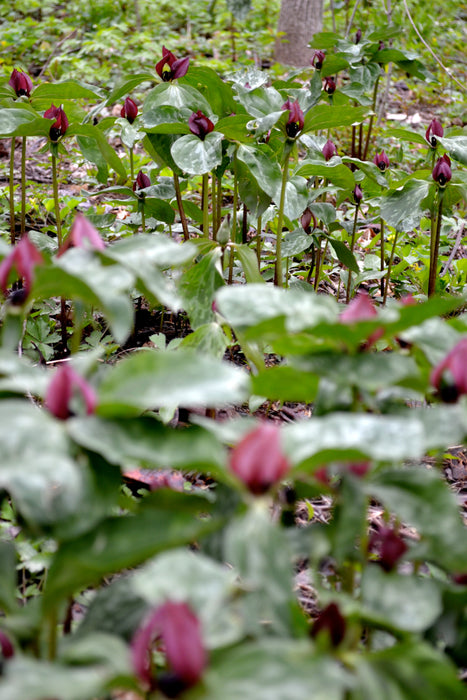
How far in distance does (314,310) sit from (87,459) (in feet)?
1.05

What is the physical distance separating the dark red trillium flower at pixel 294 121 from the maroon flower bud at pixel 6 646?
136 centimetres

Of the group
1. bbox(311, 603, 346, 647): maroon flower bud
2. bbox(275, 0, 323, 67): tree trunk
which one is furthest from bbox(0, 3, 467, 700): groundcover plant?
bbox(275, 0, 323, 67): tree trunk

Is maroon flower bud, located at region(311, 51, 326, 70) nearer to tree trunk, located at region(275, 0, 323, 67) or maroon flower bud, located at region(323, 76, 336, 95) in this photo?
maroon flower bud, located at region(323, 76, 336, 95)

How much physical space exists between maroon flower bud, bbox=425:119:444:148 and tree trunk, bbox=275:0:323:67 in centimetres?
425

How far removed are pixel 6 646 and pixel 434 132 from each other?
6.00ft

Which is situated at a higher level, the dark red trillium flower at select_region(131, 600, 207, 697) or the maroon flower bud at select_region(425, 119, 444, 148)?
the maroon flower bud at select_region(425, 119, 444, 148)

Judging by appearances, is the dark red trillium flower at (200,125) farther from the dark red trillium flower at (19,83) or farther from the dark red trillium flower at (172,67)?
the dark red trillium flower at (19,83)

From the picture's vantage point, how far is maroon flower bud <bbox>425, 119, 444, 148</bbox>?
1929 millimetres

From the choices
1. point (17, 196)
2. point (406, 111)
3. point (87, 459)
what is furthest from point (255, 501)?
point (406, 111)

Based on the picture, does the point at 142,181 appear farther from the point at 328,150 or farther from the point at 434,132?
the point at 434,132

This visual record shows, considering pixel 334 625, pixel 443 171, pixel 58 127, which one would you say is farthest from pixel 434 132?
pixel 334 625

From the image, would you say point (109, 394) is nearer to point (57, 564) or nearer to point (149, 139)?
point (57, 564)

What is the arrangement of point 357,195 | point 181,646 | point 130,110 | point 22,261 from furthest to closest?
point 357,195
point 130,110
point 22,261
point 181,646

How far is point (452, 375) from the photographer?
0.74 m
